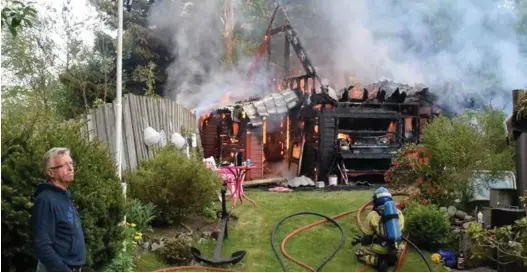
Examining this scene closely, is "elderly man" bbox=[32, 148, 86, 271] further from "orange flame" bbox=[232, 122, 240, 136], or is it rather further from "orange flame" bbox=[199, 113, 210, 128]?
"orange flame" bbox=[199, 113, 210, 128]

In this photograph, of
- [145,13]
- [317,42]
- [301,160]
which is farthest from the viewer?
[317,42]

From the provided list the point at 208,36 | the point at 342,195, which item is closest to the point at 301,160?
the point at 342,195

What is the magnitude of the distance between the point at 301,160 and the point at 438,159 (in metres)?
6.44

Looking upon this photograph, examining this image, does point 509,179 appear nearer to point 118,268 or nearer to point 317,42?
point 118,268

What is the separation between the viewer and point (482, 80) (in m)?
21.4

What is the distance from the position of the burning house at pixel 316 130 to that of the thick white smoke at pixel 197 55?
8.80 ft

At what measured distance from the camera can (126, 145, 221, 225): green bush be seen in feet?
28.7

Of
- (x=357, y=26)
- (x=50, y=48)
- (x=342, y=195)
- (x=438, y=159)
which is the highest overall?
(x=357, y=26)

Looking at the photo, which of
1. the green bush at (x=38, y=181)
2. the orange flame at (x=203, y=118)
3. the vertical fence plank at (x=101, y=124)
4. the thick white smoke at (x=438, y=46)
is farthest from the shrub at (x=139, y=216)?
the thick white smoke at (x=438, y=46)

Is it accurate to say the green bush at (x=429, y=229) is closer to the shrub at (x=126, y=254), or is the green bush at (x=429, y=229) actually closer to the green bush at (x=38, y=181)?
the shrub at (x=126, y=254)

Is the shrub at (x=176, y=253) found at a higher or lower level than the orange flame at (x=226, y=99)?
lower

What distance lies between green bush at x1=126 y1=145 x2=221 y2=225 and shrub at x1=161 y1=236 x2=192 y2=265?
1056 millimetres

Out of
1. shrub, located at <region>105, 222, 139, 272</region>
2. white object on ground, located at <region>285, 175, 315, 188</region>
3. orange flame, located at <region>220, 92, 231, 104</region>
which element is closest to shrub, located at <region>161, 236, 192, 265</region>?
shrub, located at <region>105, 222, 139, 272</region>

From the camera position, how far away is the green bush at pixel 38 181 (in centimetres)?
490
